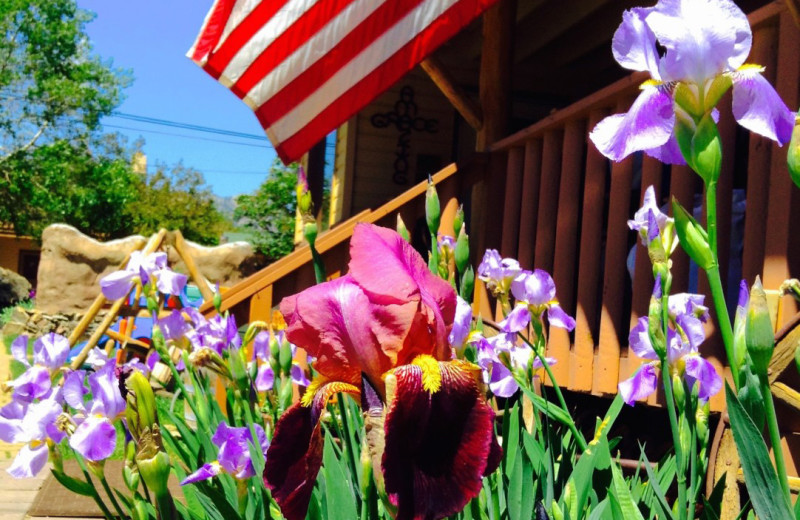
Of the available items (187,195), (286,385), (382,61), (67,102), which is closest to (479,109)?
(382,61)

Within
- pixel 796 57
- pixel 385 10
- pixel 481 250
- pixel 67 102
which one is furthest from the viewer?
pixel 67 102

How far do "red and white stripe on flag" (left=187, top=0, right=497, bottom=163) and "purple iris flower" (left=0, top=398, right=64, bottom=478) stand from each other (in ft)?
9.87

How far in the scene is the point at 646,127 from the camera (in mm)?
756

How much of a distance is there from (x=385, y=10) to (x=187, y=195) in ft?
90.6

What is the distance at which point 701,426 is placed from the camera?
4.15 feet

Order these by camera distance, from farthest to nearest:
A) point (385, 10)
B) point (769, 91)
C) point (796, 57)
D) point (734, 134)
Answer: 1. point (385, 10)
2. point (734, 134)
3. point (796, 57)
4. point (769, 91)

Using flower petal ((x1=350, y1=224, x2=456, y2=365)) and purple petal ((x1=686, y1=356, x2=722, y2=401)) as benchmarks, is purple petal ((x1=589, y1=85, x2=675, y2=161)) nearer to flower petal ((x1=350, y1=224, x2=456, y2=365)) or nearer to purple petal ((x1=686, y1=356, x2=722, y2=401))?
flower petal ((x1=350, y1=224, x2=456, y2=365))

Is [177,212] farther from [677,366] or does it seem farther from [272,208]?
[677,366]

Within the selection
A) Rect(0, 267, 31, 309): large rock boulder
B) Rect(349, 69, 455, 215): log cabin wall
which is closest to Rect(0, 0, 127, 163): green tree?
Rect(0, 267, 31, 309): large rock boulder

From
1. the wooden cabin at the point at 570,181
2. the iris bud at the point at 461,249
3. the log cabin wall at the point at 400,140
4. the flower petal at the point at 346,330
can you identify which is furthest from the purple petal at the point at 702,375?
the log cabin wall at the point at 400,140

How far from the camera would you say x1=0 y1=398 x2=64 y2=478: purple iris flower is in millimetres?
1227

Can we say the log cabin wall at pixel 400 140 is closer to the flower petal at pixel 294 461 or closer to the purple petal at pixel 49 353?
the purple petal at pixel 49 353

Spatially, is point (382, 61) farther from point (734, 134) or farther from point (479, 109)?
point (734, 134)

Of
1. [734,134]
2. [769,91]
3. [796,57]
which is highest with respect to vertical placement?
[796,57]
